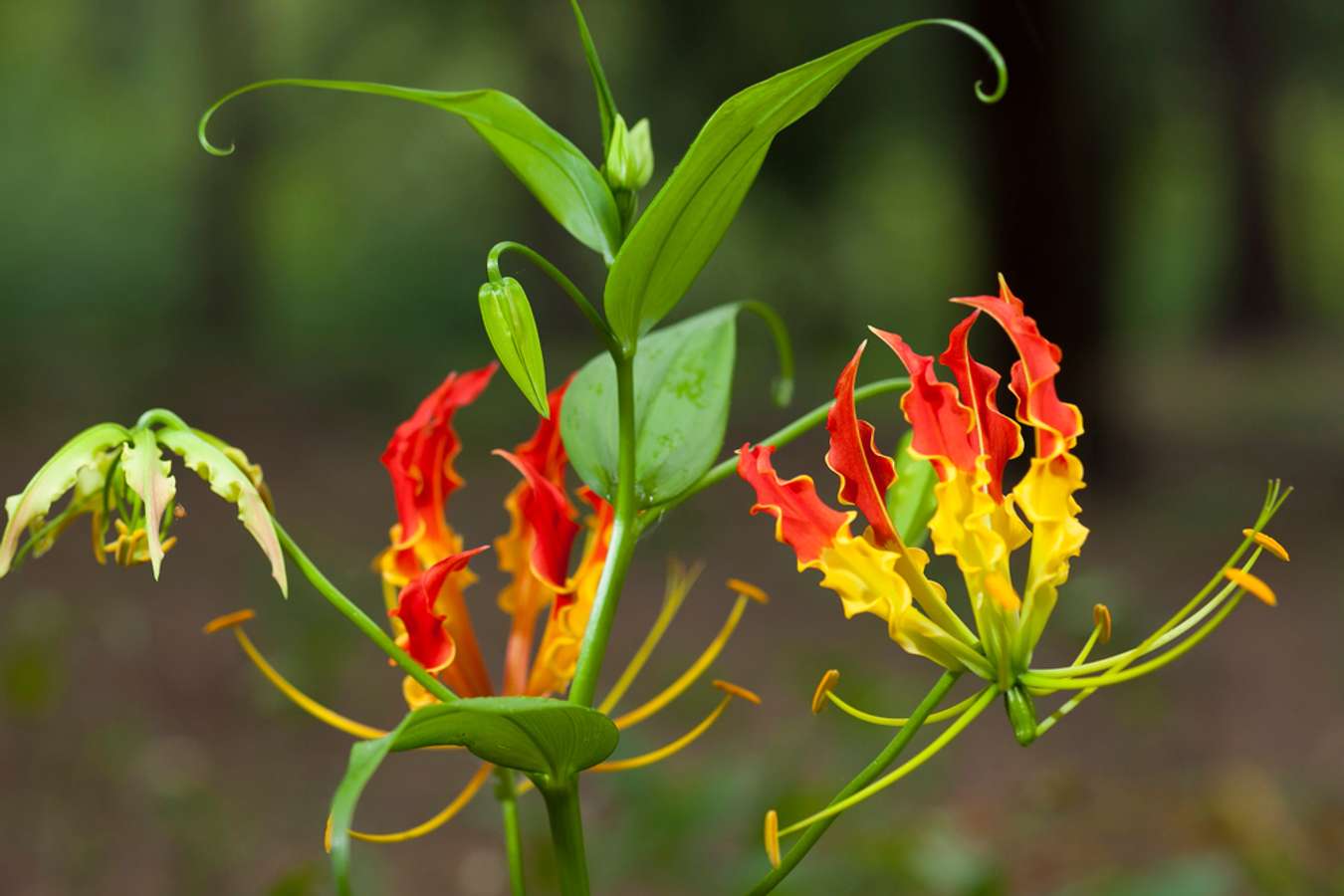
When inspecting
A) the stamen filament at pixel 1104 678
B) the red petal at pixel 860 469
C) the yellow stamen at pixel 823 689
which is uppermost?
the red petal at pixel 860 469

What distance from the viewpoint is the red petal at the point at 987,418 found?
0.62 m

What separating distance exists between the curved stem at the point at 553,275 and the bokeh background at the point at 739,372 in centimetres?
45

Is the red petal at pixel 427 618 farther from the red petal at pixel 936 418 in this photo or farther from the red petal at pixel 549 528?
the red petal at pixel 936 418

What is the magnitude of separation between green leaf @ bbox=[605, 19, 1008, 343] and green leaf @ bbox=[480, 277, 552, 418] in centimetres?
4

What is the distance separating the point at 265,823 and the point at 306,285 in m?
6.88

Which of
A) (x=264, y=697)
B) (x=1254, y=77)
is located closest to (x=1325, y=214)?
(x=1254, y=77)

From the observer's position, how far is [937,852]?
1.44 metres

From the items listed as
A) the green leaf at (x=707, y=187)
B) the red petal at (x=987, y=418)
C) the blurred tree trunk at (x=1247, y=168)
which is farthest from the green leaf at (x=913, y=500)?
the blurred tree trunk at (x=1247, y=168)

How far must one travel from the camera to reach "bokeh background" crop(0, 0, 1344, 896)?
2.29 metres

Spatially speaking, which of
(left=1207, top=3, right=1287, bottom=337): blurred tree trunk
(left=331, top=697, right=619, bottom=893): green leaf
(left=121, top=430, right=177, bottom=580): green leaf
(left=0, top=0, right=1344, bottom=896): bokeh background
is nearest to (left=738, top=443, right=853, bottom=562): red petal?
(left=331, top=697, right=619, bottom=893): green leaf

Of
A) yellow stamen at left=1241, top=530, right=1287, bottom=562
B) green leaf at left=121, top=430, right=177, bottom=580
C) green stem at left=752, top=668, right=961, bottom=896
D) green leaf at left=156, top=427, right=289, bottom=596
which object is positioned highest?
green leaf at left=121, top=430, right=177, bottom=580

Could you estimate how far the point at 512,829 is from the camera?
0.69 meters

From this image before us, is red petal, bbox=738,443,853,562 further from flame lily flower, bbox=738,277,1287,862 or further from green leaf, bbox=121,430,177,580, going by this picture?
green leaf, bbox=121,430,177,580

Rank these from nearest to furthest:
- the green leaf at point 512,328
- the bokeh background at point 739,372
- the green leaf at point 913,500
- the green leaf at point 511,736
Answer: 1. the green leaf at point 511,736
2. the green leaf at point 512,328
3. the green leaf at point 913,500
4. the bokeh background at point 739,372
